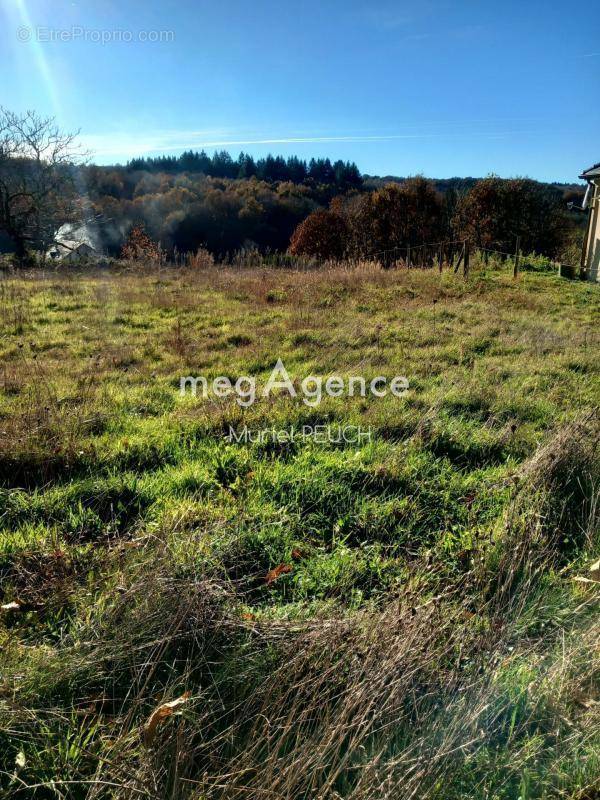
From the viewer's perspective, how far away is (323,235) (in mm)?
45281

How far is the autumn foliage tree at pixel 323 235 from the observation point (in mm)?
44312

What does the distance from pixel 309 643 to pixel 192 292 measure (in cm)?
1039

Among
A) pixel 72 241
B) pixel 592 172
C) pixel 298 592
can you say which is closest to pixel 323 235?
pixel 72 241

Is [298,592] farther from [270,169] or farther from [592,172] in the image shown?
[270,169]

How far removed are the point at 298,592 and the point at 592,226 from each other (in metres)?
19.2

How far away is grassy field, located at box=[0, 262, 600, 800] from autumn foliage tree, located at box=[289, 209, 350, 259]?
133 ft

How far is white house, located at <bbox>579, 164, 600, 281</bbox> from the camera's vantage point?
16844 mm

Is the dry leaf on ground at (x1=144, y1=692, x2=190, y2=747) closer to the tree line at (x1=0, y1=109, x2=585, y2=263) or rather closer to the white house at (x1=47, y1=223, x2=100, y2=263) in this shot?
the tree line at (x1=0, y1=109, x2=585, y2=263)

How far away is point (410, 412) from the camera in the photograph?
16.4 ft

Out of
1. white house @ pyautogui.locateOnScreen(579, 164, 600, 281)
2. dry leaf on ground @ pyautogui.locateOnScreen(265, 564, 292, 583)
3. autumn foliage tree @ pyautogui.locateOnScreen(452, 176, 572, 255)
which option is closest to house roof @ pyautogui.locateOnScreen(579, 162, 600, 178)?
white house @ pyautogui.locateOnScreen(579, 164, 600, 281)

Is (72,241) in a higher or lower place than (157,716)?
higher

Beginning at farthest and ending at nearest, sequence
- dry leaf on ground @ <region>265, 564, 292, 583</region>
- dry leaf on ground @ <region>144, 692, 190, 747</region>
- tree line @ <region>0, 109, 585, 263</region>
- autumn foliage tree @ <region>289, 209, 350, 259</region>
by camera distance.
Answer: autumn foliage tree @ <region>289, 209, 350, 259</region>
tree line @ <region>0, 109, 585, 263</region>
dry leaf on ground @ <region>265, 564, 292, 583</region>
dry leaf on ground @ <region>144, 692, 190, 747</region>

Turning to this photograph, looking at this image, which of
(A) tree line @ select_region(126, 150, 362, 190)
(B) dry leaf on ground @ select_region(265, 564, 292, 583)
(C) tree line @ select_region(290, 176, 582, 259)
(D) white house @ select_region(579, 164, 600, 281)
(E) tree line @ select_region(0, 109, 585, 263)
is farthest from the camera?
(A) tree line @ select_region(126, 150, 362, 190)

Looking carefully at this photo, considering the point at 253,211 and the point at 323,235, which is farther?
the point at 253,211
